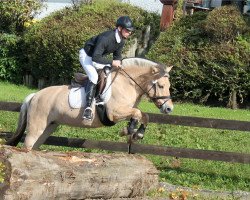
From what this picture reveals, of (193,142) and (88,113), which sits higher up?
(88,113)

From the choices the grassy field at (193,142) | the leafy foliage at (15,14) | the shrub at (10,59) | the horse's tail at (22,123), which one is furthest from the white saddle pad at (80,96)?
the leafy foliage at (15,14)

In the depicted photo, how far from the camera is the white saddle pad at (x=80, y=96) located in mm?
9852

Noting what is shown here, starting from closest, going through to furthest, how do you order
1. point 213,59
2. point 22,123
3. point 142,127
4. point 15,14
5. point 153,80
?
1. point 142,127
2. point 153,80
3. point 22,123
4. point 213,59
5. point 15,14

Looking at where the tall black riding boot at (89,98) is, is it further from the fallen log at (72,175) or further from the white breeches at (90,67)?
the fallen log at (72,175)

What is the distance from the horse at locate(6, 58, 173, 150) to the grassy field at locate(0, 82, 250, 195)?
1.34m

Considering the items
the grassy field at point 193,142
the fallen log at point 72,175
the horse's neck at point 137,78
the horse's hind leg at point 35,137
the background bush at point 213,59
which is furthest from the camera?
the background bush at point 213,59

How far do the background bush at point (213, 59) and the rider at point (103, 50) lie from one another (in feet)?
25.4

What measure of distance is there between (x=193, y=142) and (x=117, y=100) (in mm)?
3328

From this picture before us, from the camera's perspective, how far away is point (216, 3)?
27.8m

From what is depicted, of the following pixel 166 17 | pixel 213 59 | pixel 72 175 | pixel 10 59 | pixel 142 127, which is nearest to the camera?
pixel 72 175

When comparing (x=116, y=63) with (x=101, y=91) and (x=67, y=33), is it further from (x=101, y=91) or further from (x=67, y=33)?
(x=67, y=33)

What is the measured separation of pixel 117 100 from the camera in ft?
32.2

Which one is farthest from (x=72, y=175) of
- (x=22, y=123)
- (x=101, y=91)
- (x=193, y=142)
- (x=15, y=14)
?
(x=15, y=14)

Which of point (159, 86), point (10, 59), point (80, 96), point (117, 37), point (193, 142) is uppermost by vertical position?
point (117, 37)
